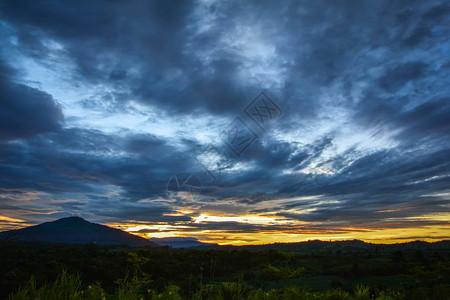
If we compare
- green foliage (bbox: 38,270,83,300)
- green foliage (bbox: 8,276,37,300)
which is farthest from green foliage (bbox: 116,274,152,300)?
green foliage (bbox: 8,276,37,300)

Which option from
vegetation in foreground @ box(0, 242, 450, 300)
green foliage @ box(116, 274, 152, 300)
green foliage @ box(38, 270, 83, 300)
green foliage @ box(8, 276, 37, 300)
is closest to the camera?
green foliage @ box(8, 276, 37, 300)

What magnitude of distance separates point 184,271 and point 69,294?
70.8 m

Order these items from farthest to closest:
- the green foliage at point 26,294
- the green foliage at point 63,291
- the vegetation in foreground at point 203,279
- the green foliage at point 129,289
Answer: the vegetation in foreground at point 203,279, the green foliage at point 129,289, the green foliage at point 63,291, the green foliage at point 26,294

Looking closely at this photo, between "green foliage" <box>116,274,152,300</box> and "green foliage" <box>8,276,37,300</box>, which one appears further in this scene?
"green foliage" <box>116,274,152,300</box>

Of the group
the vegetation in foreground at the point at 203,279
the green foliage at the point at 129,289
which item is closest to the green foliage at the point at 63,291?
the vegetation in foreground at the point at 203,279

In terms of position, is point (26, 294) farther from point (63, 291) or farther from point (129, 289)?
point (129, 289)

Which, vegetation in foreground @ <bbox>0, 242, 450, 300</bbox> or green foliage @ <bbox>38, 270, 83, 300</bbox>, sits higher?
green foliage @ <bbox>38, 270, 83, 300</bbox>

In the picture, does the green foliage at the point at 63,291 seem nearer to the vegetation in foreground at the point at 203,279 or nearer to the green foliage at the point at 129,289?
the vegetation in foreground at the point at 203,279

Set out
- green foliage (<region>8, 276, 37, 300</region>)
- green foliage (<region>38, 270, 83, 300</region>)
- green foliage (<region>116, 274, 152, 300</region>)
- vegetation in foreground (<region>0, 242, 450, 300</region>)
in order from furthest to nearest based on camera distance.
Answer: vegetation in foreground (<region>0, 242, 450, 300</region>) < green foliage (<region>116, 274, 152, 300</region>) < green foliage (<region>38, 270, 83, 300</region>) < green foliage (<region>8, 276, 37, 300</region>)

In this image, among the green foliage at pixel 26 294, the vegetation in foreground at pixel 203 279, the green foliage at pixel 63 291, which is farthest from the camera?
the vegetation in foreground at pixel 203 279

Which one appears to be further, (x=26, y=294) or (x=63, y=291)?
(x=63, y=291)

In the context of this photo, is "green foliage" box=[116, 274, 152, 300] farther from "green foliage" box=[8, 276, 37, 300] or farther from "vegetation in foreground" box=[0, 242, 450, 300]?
"green foliage" box=[8, 276, 37, 300]

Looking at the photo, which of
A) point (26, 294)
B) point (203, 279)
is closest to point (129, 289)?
point (26, 294)

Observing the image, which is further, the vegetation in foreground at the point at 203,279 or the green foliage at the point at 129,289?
the vegetation in foreground at the point at 203,279
